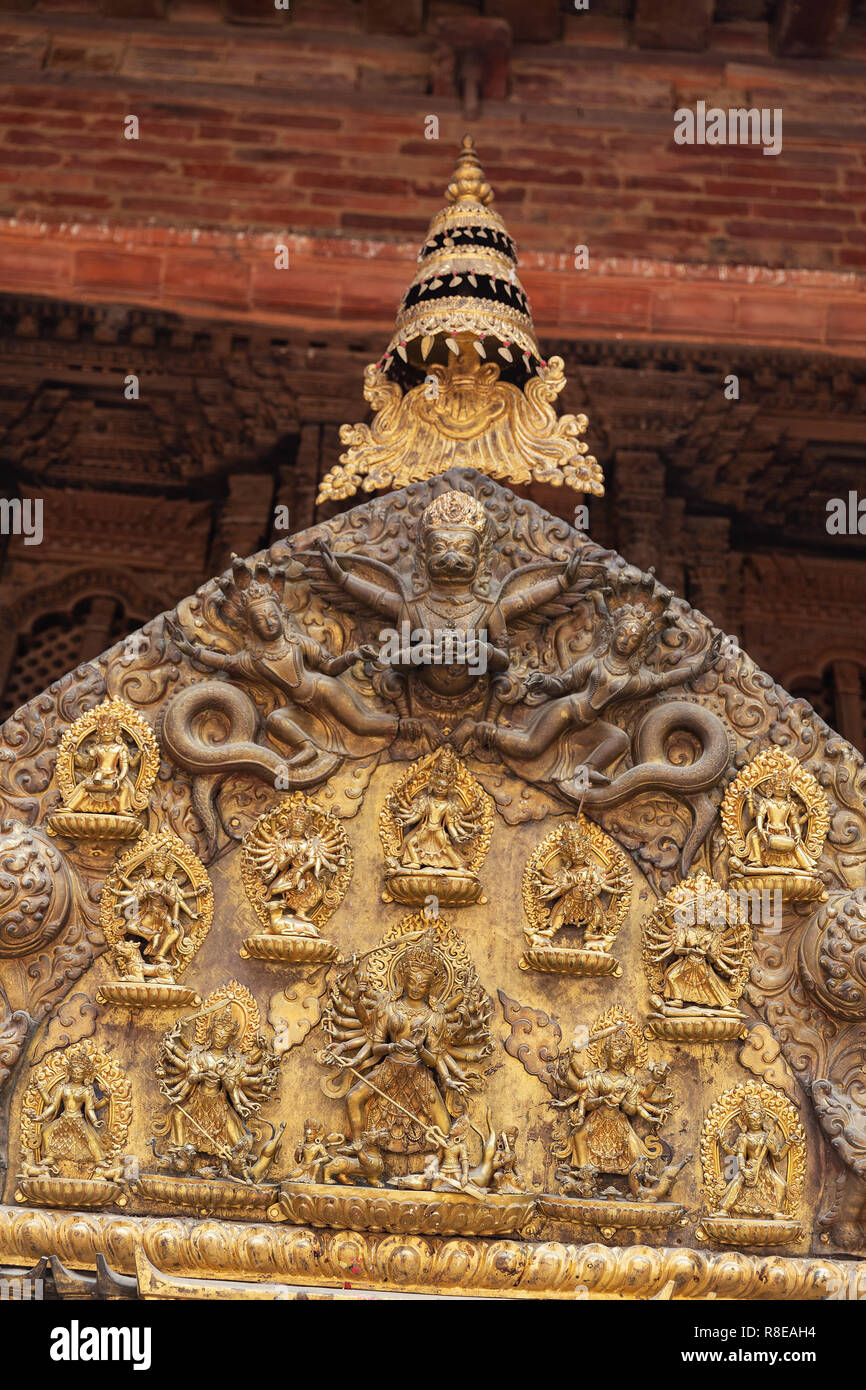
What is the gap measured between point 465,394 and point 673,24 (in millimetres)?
4072

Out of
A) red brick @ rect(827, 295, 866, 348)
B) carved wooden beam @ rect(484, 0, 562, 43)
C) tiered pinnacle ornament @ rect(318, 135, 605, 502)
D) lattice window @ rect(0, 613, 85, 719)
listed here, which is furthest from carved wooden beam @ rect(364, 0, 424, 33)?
lattice window @ rect(0, 613, 85, 719)

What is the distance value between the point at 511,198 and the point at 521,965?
4762mm

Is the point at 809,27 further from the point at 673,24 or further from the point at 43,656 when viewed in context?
the point at 43,656

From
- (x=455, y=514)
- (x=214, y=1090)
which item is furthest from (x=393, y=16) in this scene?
(x=214, y=1090)

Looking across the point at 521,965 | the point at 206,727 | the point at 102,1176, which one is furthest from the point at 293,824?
the point at 102,1176

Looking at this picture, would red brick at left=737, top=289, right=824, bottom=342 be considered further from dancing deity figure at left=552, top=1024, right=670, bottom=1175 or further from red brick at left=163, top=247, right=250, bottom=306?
dancing deity figure at left=552, top=1024, right=670, bottom=1175

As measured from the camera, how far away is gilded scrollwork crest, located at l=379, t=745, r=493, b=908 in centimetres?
507

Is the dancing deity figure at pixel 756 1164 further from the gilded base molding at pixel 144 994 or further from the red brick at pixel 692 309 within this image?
the red brick at pixel 692 309

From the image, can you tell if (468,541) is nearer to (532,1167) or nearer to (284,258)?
(532,1167)

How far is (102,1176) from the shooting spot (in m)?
4.69

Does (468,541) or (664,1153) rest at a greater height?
(468,541)

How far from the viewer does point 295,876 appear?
505 centimetres

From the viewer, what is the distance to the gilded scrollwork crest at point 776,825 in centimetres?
494

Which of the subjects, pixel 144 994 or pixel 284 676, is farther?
pixel 284 676
